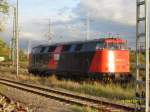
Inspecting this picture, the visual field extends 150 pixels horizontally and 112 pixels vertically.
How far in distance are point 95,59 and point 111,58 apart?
1132mm

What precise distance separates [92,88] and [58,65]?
11.1m

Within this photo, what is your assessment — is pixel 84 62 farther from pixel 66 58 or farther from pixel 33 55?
pixel 33 55

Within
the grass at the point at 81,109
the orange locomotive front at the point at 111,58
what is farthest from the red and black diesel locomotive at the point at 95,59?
the grass at the point at 81,109

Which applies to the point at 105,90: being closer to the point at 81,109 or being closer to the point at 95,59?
the point at 95,59

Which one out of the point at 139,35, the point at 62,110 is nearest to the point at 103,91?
the point at 62,110

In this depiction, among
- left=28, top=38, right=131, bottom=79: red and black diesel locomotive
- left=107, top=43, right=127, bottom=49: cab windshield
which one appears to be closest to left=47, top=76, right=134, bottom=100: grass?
left=28, top=38, right=131, bottom=79: red and black diesel locomotive

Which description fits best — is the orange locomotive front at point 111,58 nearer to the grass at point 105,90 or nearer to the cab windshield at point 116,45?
the cab windshield at point 116,45

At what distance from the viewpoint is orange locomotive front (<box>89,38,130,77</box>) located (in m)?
30.6

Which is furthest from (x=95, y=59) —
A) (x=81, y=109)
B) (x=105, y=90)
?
(x=81, y=109)

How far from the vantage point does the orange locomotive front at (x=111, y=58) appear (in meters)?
30.6

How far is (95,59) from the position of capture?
30984 millimetres

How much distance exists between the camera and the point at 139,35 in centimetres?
1239

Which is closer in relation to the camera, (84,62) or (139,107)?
(139,107)

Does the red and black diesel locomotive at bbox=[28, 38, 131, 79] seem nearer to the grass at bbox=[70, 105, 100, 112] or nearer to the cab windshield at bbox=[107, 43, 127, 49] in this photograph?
the cab windshield at bbox=[107, 43, 127, 49]
